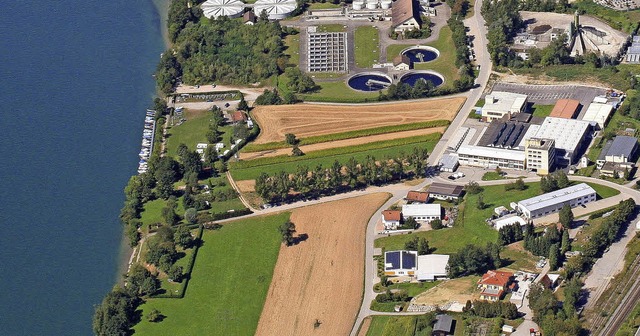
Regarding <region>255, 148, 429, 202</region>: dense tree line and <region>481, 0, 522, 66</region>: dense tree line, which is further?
<region>481, 0, 522, 66</region>: dense tree line

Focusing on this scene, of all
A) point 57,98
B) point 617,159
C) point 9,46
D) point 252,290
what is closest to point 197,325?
point 252,290

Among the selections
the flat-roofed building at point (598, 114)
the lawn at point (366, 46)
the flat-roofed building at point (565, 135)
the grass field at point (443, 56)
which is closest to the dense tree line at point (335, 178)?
the flat-roofed building at point (565, 135)

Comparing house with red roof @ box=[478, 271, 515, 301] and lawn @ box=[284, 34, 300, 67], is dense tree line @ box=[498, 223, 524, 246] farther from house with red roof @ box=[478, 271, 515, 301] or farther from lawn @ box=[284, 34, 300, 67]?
lawn @ box=[284, 34, 300, 67]

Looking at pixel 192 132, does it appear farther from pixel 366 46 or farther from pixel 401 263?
pixel 401 263

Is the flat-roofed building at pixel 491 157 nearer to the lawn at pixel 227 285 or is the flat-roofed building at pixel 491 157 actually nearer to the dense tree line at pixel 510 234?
the dense tree line at pixel 510 234

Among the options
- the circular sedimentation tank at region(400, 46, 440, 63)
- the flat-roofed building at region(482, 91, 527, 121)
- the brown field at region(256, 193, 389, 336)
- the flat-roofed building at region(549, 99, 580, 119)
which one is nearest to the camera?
the brown field at region(256, 193, 389, 336)

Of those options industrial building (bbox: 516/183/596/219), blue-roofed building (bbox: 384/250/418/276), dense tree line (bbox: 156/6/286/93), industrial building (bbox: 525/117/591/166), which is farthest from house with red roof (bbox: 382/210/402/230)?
dense tree line (bbox: 156/6/286/93)

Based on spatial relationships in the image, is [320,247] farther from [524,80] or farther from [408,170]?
[524,80]
